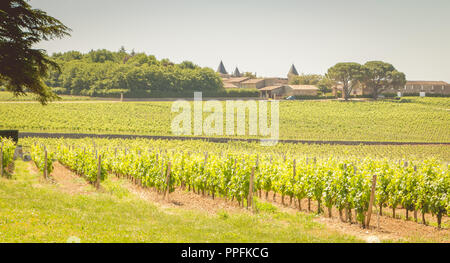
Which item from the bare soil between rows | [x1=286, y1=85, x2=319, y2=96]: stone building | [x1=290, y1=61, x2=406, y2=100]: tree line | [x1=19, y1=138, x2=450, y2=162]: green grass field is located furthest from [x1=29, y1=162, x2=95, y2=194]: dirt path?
[x1=286, y1=85, x2=319, y2=96]: stone building

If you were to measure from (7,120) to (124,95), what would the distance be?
31.9m

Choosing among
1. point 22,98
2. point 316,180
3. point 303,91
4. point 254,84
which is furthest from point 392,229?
point 254,84

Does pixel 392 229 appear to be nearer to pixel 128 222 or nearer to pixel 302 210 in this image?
pixel 302 210

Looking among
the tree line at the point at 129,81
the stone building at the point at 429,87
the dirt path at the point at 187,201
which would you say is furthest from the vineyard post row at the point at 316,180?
the stone building at the point at 429,87

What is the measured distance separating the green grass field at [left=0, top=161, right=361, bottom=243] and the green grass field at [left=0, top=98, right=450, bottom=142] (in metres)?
35.8

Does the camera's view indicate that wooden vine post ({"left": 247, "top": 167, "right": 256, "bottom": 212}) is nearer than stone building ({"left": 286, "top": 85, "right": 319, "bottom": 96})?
Yes

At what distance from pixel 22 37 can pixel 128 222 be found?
2291cm

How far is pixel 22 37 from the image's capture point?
28391 millimetres

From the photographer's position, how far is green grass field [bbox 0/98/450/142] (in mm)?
50469

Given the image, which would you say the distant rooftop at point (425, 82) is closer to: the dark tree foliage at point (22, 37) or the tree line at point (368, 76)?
the tree line at point (368, 76)

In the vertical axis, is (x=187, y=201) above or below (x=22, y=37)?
below

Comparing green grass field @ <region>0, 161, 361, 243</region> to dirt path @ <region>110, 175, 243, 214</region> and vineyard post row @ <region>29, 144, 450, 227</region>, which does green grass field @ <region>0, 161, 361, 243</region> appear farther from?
vineyard post row @ <region>29, 144, 450, 227</region>

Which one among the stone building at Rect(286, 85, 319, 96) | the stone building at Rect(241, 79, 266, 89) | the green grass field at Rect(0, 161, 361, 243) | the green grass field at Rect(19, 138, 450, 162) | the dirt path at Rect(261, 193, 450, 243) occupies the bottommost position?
the green grass field at Rect(19, 138, 450, 162)

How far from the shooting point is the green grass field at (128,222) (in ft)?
29.7
